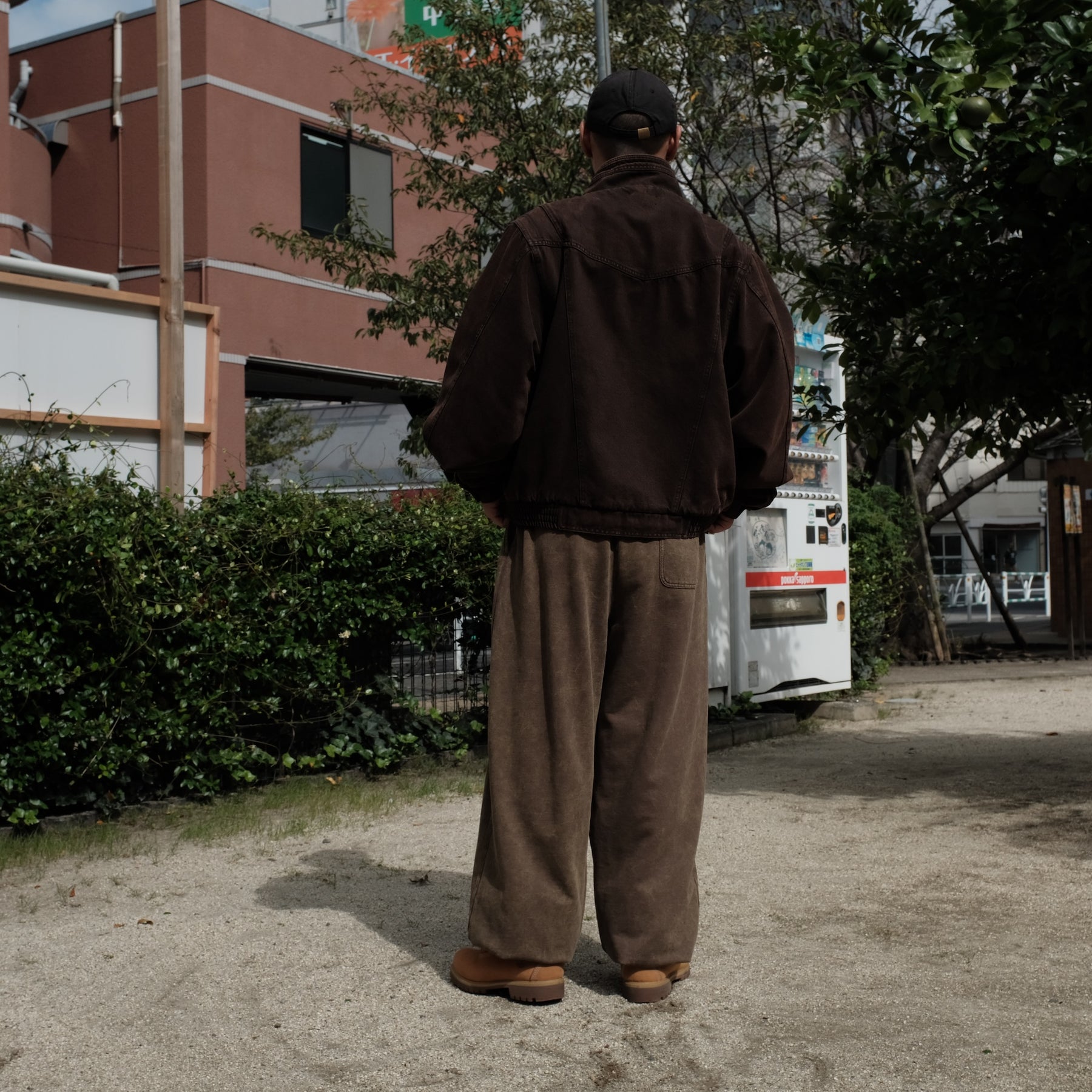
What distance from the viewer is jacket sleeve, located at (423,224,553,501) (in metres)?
3.00

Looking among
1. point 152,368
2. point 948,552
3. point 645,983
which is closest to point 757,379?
point 645,983

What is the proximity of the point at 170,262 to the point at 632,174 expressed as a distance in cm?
674

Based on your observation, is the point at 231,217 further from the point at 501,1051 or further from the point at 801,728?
the point at 501,1051

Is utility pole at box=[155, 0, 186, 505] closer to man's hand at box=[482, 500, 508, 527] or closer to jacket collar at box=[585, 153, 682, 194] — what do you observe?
man's hand at box=[482, 500, 508, 527]

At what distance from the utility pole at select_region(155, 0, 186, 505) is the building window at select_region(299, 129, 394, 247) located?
7.47 meters

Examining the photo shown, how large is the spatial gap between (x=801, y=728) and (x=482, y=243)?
5.84 meters

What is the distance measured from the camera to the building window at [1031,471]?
20828 millimetres

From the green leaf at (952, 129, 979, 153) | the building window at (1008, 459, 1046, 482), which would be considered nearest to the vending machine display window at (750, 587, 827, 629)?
the green leaf at (952, 129, 979, 153)

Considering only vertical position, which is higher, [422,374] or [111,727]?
[422,374]

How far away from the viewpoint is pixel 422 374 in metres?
19.0

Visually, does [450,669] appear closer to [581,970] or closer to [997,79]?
[581,970]

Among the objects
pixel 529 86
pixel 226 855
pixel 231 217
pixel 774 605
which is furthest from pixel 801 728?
pixel 231 217

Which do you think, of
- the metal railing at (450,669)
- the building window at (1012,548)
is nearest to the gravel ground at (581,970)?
the metal railing at (450,669)

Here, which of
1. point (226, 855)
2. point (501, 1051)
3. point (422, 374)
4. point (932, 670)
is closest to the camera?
point (501, 1051)
